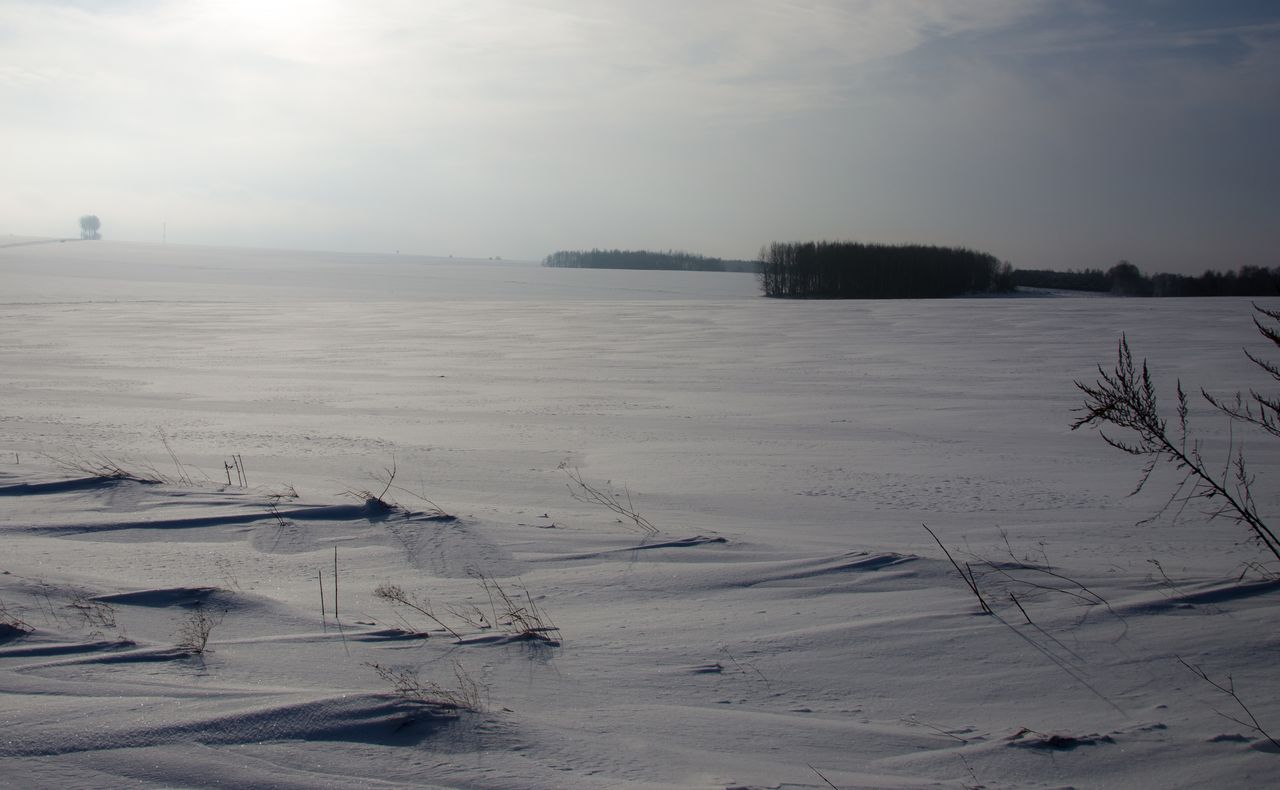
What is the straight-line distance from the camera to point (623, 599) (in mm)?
3992

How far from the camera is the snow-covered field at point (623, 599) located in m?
2.60

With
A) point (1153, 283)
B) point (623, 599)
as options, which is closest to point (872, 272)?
point (1153, 283)

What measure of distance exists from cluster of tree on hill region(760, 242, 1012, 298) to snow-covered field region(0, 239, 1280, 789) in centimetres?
5674

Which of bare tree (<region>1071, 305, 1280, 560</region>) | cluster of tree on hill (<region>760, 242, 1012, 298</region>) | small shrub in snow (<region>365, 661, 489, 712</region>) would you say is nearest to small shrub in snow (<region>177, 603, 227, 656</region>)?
small shrub in snow (<region>365, 661, 489, 712</region>)

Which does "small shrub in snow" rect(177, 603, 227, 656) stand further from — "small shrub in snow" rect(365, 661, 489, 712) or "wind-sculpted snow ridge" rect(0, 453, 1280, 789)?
"small shrub in snow" rect(365, 661, 489, 712)

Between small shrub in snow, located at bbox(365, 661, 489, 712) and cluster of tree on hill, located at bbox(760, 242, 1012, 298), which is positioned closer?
small shrub in snow, located at bbox(365, 661, 489, 712)

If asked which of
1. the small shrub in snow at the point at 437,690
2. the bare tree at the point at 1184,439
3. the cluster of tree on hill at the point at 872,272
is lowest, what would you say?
the small shrub in snow at the point at 437,690

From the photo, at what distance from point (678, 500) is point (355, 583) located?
8.23 ft

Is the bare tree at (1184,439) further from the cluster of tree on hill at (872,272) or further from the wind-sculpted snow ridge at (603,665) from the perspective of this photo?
the cluster of tree on hill at (872,272)

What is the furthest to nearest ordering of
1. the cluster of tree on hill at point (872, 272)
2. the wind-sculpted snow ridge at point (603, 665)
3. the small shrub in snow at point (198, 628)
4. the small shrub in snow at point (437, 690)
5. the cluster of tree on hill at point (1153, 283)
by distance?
1. the cluster of tree on hill at point (872, 272)
2. the cluster of tree on hill at point (1153, 283)
3. the small shrub in snow at point (198, 628)
4. the small shrub in snow at point (437, 690)
5. the wind-sculpted snow ridge at point (603, 665)

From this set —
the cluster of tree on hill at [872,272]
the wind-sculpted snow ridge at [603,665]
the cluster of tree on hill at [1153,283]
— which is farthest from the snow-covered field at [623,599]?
the cluster of tree on hill at [872,272]

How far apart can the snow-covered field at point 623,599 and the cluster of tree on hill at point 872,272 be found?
2234 inches

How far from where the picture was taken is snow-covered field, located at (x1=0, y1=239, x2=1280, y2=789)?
2.60 metres

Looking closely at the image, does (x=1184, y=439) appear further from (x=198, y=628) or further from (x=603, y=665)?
(x=198, y=628)
